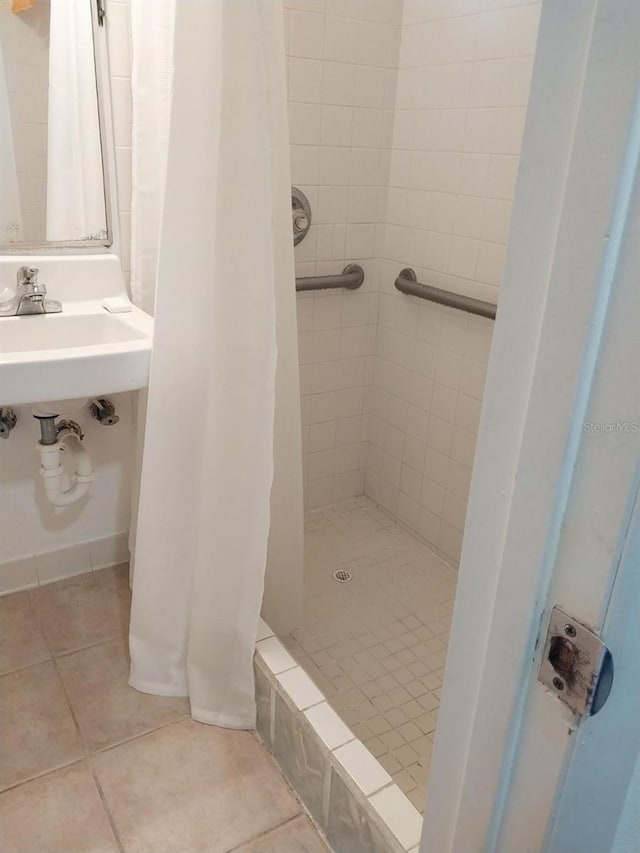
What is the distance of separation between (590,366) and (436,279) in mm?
1605

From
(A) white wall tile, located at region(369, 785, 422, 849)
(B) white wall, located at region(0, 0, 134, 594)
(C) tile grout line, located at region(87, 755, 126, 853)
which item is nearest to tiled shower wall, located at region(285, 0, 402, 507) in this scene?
(B) white wall, located at region(0, 0, 134, 594)

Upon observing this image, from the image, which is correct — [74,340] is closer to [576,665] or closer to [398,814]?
[398,814]

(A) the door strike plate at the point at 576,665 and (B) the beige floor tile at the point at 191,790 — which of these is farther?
(B) the beige floor tile at the point at 191,790

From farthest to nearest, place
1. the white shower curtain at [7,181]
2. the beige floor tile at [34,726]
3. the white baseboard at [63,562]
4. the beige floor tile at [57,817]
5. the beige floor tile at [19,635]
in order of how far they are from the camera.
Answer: the white baseboard at [63,562]
the beige floor tile at [19,635]
the white shower curtain at [7,181]
the beige floor tile at [34,726]
the beige floor tile at [57,817]

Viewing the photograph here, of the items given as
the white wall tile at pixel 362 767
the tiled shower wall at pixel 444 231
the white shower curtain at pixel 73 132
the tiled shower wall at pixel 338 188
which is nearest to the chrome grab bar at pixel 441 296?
the tiled shower wall at pixel 444 231

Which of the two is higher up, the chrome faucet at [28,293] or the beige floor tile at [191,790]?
the chrome faucet at [28,293]

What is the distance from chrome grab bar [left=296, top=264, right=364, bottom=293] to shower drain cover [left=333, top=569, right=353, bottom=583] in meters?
0.87

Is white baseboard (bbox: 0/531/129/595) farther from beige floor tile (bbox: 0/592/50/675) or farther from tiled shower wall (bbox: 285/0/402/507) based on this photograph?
tiled shower wall (bbox: 285/0/402/507)

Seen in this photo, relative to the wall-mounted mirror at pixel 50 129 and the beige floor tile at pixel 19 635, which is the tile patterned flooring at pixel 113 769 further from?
the wall-mounted mirror at pixel 50 129

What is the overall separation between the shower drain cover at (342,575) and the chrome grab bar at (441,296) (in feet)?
2.80

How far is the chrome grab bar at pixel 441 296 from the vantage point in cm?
168

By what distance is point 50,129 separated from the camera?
4.70ft

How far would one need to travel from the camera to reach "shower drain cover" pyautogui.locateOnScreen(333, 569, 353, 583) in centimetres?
192

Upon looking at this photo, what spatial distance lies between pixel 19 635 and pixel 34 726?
0.97 ft
